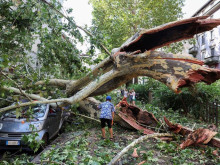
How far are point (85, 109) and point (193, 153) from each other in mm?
4464

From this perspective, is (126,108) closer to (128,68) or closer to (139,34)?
(128,68)

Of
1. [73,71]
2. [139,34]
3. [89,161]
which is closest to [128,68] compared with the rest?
[139,34]

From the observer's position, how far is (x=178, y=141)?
537 centimetres

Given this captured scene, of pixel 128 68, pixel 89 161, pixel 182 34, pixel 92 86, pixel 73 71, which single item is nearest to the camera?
pixel 89 161

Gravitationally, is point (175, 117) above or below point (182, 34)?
below

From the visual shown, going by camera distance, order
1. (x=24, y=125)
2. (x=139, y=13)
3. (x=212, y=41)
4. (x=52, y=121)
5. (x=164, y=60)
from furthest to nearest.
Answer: (x=212, y=41) → (x=139, y=13) → (x=52, y=121) → (x=24, y=125) → (x=164, y=60)

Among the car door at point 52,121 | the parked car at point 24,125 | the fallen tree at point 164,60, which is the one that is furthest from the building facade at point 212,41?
the parked car at point 24,125

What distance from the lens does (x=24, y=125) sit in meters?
5.80

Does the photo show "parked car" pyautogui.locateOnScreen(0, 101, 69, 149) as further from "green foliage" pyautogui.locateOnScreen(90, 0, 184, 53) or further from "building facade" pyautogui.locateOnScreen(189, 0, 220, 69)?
"building facade" pyautogui.locateOnScreen(189, 0, 220, 69)

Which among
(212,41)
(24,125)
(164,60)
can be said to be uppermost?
(212,41)

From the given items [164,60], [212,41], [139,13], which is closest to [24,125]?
[164,60]

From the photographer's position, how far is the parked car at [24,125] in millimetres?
5465

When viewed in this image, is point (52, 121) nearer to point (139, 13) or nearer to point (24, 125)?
point (24, 125)

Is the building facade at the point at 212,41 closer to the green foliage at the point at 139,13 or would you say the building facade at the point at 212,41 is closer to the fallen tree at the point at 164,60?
the green foliage at the point at 139,13
